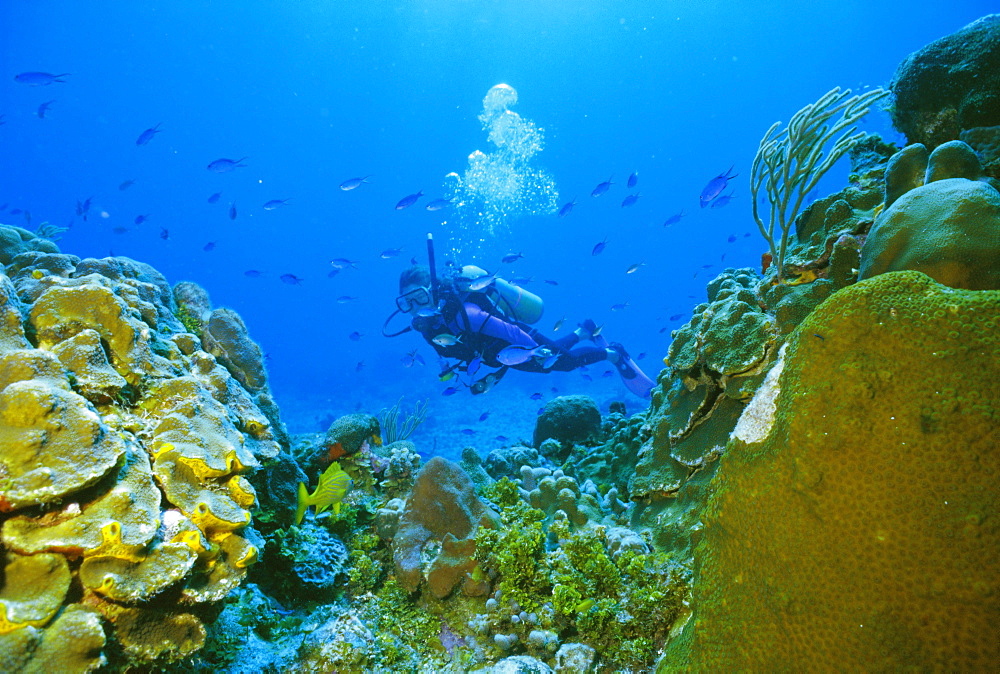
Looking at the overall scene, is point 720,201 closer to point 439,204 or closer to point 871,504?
point 439,204

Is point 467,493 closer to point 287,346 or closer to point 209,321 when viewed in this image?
point 209,321

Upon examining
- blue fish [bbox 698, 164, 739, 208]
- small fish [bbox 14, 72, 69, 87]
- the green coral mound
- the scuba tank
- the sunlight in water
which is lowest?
the green coral mound

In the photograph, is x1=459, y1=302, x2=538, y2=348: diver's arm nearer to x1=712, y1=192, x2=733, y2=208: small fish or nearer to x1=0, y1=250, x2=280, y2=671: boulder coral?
x1=712, y1=192, x2=733, y2=208: small fish

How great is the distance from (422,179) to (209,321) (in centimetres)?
11056

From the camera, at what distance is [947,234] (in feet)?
8.40

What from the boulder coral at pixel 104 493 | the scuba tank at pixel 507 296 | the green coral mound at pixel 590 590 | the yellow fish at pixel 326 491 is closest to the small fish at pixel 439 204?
the scuba tank at pixel 507 296

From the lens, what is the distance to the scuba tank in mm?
10438

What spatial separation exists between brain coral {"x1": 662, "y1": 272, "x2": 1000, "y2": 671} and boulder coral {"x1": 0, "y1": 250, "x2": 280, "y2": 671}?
8.04 ft

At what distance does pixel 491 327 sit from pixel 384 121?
105m

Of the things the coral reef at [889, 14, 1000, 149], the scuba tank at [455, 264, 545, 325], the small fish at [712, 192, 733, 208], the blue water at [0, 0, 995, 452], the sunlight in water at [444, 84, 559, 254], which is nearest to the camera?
the coral reef at [889, 14, 1000, 149]

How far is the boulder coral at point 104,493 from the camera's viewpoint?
5.43 ft

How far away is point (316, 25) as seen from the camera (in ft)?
259

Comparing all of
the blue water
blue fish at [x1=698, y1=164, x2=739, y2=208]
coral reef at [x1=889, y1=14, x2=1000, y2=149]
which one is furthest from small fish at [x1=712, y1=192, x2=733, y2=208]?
the blue water

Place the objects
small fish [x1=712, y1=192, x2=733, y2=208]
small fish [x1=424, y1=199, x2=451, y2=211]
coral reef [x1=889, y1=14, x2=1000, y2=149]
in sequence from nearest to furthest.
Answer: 1. coral reef [x1=889, y1=14, x2=1000, y2=149]
2. small fish [x1=712, y1=192, x2=733, y2=208]
3. small fish [x1=424, y1=199, x2=451, y2=211]
